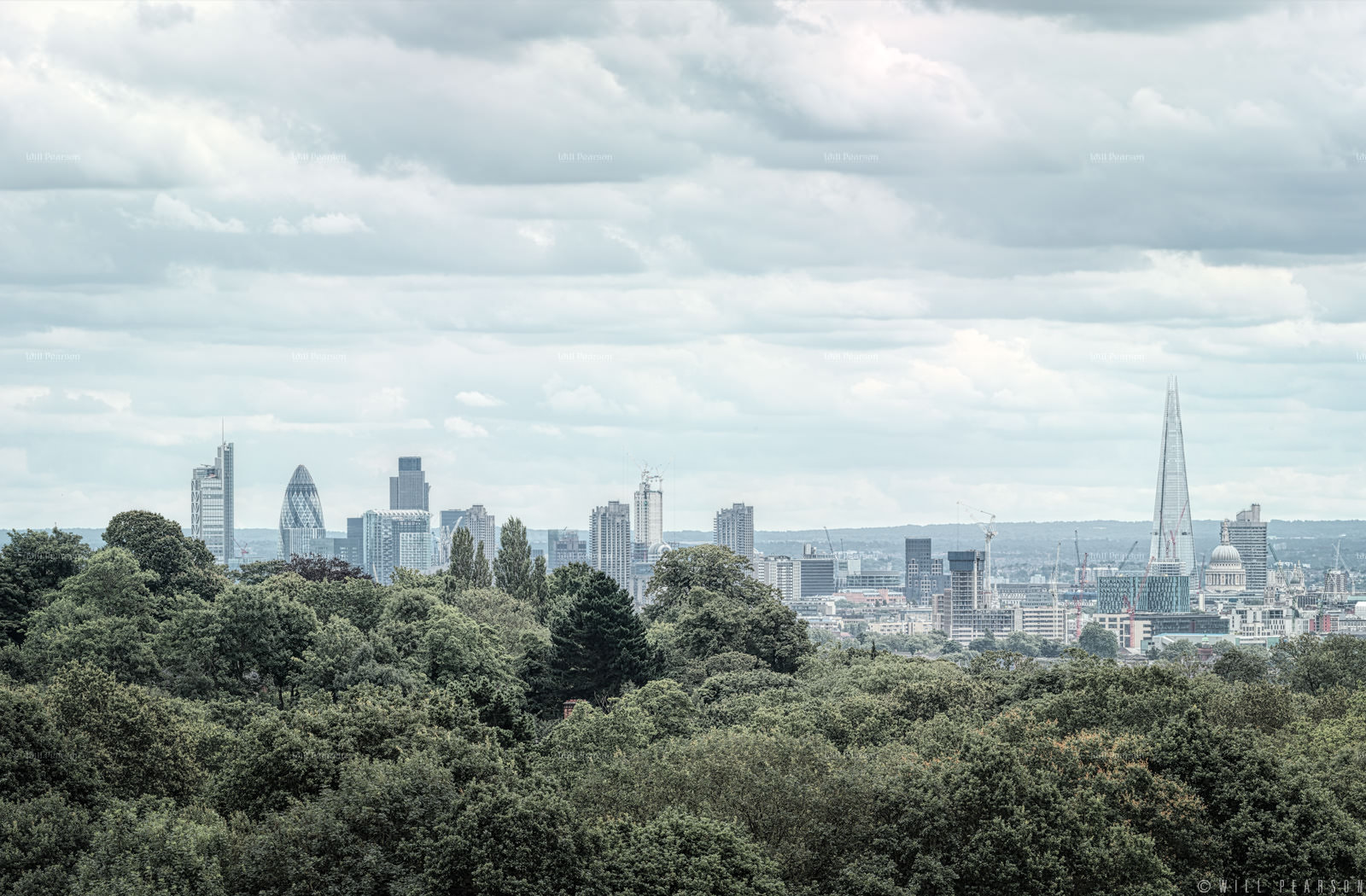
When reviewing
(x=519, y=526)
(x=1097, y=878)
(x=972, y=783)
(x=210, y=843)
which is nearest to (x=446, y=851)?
(x=210, y=843)

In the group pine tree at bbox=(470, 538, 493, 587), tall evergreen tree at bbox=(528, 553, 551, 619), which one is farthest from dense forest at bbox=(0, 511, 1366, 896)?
pine tree at bbox=(470, 538, 493, 587)

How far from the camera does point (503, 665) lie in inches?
4471

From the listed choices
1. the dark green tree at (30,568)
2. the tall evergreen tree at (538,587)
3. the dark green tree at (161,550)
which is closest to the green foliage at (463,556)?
the tall evergreen tree at (538,587)

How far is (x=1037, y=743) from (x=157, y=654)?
61.1 metres

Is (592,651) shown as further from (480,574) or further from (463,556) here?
(463,556)

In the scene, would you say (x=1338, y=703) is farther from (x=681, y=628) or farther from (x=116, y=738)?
(x=116, y=738)

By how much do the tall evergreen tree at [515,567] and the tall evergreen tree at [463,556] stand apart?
3082mm

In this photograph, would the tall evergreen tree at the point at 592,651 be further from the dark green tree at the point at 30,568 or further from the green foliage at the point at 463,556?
the green foliage at the point at 463,556

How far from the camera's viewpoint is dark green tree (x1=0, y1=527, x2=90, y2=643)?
384 ft

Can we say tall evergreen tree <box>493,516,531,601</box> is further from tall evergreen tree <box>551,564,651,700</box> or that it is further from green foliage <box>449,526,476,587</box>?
tall evergreen tree <box>551,564,651,700</box>

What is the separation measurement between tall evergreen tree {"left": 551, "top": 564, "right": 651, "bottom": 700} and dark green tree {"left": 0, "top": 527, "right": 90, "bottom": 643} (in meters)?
36.6

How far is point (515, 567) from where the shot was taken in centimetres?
18662

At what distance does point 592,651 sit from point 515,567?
6983 cm

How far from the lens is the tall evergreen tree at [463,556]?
187163 mm
